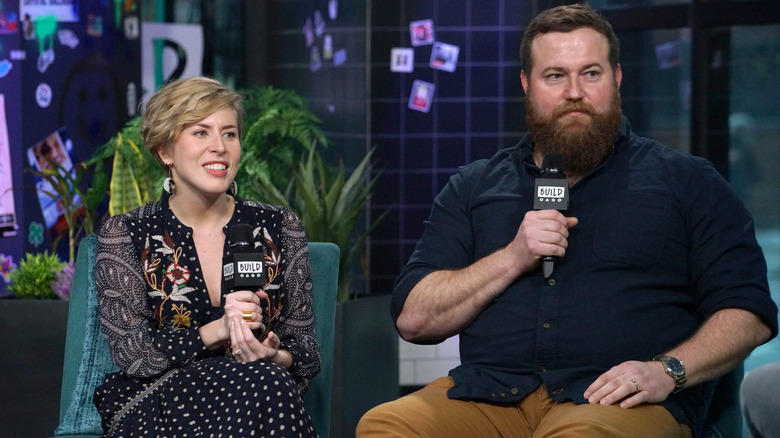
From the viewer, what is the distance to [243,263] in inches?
85.9

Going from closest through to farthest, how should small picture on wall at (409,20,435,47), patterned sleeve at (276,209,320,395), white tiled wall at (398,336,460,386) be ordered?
patterned sleeve at (276,209,320,395) → white tiled wall at (398,336,460,386) → small picture on wall at (409,20,435,47)

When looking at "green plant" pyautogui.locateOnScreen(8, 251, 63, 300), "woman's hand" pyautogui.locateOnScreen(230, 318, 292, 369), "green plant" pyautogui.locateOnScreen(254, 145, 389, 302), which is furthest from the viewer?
"green plant" pyautogui.locateOnScreen(8, 251, 63, 300)

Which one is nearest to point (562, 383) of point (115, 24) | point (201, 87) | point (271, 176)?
point (201, 87)

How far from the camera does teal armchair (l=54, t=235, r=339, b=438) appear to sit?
8.41ft

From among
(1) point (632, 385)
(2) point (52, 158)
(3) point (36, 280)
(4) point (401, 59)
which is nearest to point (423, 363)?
(4) point (401, 59)

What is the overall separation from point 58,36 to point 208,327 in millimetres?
3139

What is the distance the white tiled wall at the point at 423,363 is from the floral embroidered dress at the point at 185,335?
3043 millimetres

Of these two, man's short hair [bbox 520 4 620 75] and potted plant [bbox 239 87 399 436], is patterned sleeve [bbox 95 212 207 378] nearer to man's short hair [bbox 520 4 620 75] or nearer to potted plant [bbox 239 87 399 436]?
man's short hair [bbox 520 4 620 75]

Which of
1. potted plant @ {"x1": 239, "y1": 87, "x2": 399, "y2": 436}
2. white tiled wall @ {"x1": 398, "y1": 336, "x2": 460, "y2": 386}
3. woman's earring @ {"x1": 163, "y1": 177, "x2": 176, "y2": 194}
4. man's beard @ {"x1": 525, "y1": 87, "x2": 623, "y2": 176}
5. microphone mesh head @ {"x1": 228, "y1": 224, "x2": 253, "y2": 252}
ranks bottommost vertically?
white tiled wall @ {"x1": 398, "y1": 336, "x2": 460, "y2": 386}

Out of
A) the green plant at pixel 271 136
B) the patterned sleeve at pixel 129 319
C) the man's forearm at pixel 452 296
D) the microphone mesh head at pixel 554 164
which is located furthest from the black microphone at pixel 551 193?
the green plant at pixel 271 136

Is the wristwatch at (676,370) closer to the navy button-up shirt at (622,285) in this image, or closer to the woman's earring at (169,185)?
the navy button-up shirt at (622,285)

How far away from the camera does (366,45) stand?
6.11m

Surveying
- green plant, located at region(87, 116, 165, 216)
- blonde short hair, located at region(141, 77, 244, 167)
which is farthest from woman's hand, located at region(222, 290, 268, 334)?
green plant, located at region(87, 116, 165, 216)

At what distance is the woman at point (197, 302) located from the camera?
2.34 metres
